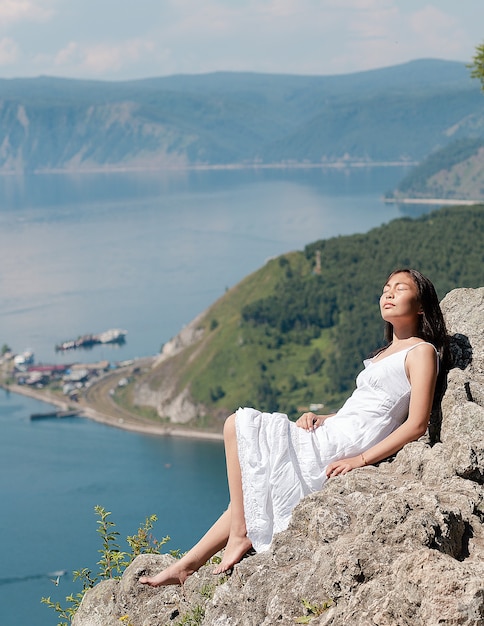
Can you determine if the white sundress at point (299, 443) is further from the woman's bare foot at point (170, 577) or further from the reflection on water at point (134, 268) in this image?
the reflection on water at point (134, 268)

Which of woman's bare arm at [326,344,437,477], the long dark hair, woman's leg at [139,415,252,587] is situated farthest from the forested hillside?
woman's bare arm at [326,344,437,477]

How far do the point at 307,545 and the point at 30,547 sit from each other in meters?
50.9

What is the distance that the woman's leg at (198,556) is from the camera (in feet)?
19.5

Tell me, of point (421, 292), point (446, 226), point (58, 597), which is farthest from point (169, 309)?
point (421, 292)

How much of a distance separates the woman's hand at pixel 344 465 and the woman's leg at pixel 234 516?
54cm

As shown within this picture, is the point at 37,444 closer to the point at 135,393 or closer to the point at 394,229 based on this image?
the point at 135,393

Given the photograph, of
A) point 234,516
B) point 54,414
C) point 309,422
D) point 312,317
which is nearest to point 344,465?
point 309,422

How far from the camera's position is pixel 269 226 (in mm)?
176250

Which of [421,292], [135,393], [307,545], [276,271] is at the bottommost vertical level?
[135,393]

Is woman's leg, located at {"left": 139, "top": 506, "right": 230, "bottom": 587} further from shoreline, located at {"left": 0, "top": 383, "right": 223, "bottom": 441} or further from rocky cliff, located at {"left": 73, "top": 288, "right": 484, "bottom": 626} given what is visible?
shoreline, located at {"left": 0, "top": 383, "right": 223, "bottom": 441}

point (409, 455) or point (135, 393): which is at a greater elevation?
point (409, 455)

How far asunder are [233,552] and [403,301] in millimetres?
1896

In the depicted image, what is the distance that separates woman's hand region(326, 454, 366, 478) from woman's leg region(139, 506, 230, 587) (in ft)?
2.19

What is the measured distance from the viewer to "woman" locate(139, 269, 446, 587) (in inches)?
227
